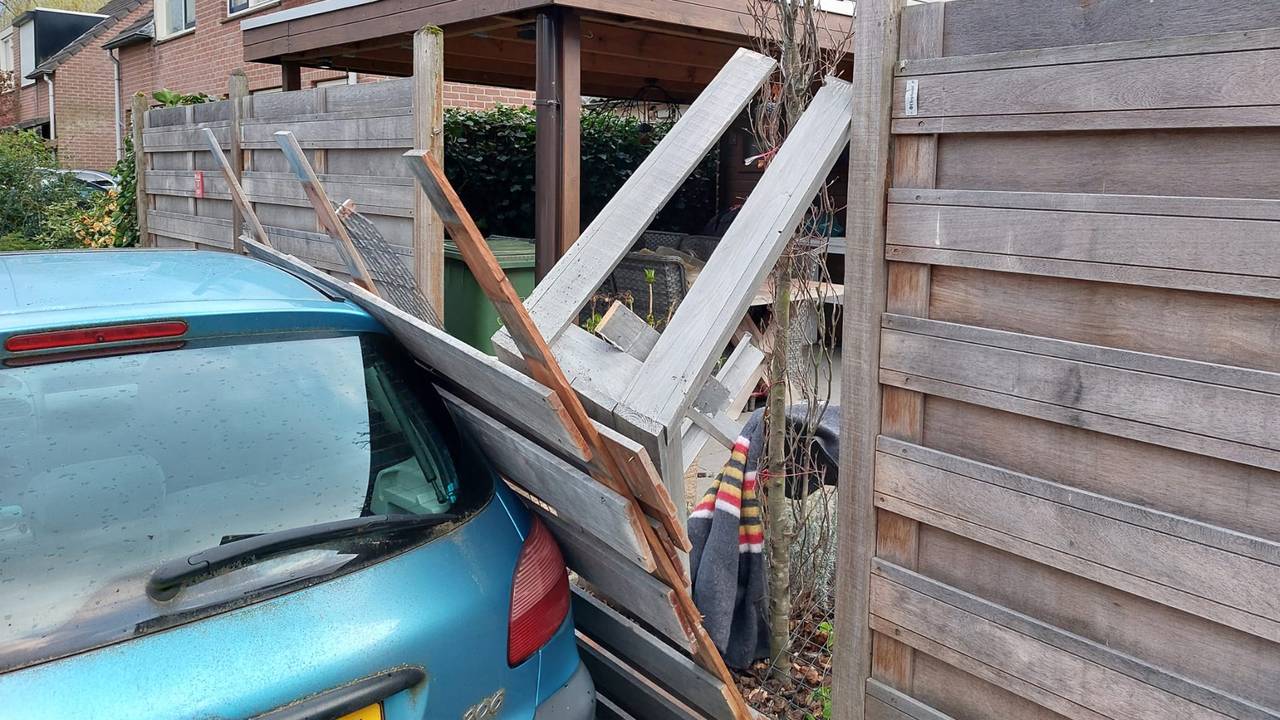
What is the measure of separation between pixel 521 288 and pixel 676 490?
4617 millimetres

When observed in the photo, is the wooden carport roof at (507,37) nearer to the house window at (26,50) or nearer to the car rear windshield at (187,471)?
the car rear windshield at (187,471)

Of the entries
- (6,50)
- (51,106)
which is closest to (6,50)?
(6,50)

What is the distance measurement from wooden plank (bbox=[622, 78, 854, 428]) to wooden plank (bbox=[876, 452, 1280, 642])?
59 cm

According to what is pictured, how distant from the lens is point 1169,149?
6.62 feet

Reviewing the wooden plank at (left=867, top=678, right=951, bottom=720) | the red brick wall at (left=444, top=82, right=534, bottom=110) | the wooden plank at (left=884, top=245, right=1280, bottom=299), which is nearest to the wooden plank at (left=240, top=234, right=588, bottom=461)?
the wooden plank at (left=884, top=245, right=1280, bottom=299)

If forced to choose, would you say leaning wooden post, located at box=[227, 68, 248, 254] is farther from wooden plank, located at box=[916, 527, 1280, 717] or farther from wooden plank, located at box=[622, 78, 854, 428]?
wooden plank, located at box=[916, 527, 1280, 717]

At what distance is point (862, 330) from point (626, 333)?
0.64 metres

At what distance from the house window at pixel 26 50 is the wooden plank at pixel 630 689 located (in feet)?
126

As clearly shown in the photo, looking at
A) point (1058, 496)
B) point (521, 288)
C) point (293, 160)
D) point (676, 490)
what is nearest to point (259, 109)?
point (521, 288)

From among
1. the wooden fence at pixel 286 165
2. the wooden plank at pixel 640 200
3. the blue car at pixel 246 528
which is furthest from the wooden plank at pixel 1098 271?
the wooden fence at pixel 286 165

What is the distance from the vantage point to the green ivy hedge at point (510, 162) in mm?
10289

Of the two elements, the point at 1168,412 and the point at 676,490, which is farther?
the point at 676,490

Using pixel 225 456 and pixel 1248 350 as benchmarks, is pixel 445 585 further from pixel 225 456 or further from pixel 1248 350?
pixel 1248 350

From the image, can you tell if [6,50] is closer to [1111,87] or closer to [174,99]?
[174,99]
